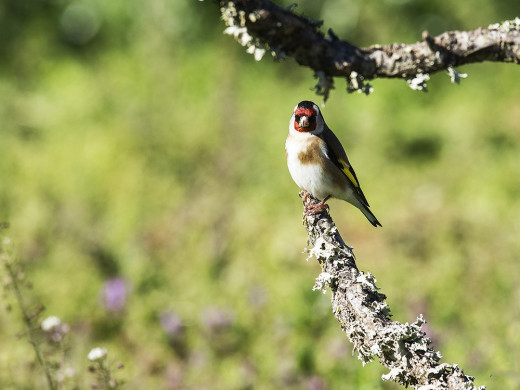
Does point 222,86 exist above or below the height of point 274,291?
above

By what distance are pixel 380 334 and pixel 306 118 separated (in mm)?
1246

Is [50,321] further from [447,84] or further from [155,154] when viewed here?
[447,84]

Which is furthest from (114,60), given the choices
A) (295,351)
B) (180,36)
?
(295,351)

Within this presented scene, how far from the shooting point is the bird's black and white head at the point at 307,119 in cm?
299

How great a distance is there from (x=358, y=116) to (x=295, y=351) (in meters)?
3.14

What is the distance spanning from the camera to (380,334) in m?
2.06

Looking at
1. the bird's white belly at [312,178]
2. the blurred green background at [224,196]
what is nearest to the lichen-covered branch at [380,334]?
the bird's white belly at [312,178]

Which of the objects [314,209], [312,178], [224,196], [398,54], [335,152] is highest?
[224,196]

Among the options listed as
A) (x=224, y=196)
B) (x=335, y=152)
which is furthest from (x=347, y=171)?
(x=224, y=196)

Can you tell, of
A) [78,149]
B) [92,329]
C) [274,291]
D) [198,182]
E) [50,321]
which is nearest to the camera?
[50,321]

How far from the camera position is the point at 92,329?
4.49 m

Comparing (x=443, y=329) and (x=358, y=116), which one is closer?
(x=443, y=329)

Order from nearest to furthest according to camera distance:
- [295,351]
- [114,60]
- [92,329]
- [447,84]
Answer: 1. [295,351]
2. [92,329]
3. [447,84]
4. [114,60]

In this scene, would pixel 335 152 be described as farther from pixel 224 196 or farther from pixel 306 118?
pixel 224 196
